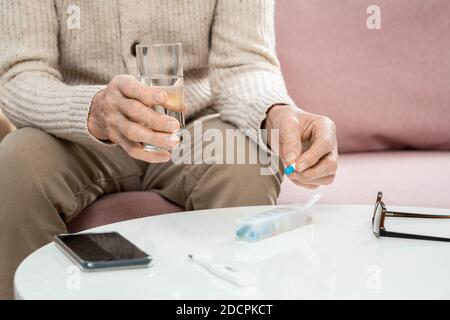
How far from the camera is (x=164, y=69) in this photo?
93 cm

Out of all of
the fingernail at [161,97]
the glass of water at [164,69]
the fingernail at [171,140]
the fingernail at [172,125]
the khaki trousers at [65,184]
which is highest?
the glass of water at [164,69]

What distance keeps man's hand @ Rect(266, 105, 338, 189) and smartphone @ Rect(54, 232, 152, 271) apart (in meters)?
0.30

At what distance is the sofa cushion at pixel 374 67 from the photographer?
1.67 metres

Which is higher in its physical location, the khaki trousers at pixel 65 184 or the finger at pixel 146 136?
the finger at pixel 146 136

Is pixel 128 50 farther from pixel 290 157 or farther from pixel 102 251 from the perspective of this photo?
pixel 102 251

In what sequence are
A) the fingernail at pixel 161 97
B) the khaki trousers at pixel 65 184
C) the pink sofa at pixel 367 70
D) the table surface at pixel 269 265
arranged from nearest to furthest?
the table surface at pixel 269 265 < the fingernail at pixel 161 97 < the khaki trousers at pixel 65 184 < the pink sofa at pixel 367 70

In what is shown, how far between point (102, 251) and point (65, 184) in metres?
0.39

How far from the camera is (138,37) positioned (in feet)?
4.27

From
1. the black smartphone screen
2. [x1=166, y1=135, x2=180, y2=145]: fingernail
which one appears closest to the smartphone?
the black smartphone screen

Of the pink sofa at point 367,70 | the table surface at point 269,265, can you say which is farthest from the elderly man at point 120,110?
the pink sofa at point 367,70

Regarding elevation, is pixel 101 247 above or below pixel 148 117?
below

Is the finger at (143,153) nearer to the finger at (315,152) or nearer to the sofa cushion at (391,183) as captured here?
the finger at (315,152)

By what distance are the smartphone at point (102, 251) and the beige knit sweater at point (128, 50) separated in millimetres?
370

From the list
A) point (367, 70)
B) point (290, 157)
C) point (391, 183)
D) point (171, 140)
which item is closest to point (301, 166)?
point (290, 157)
